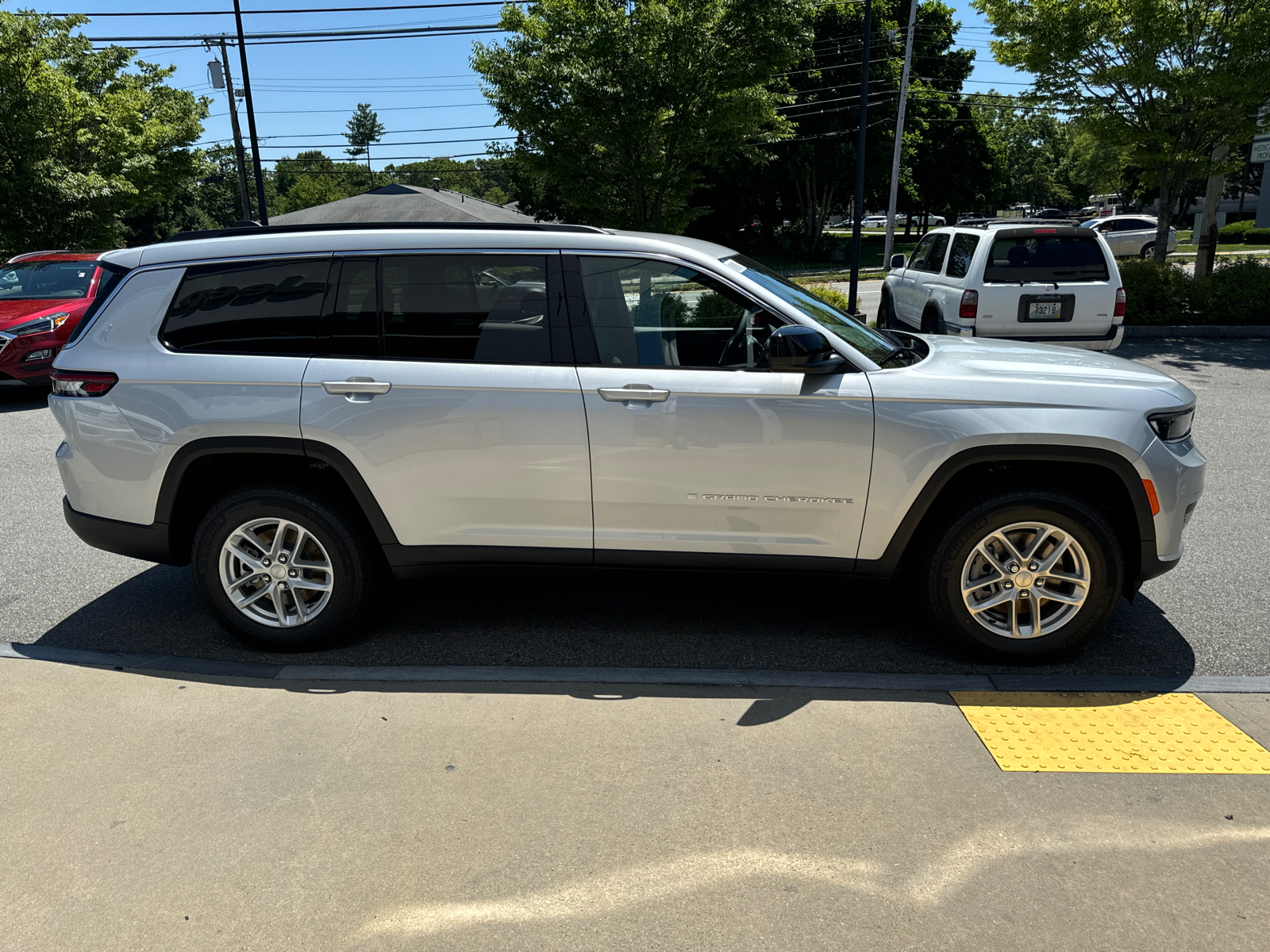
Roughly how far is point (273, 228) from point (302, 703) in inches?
84.4

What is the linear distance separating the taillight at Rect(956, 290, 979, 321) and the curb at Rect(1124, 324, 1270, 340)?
522cm

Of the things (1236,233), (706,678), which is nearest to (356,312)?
(706,678)

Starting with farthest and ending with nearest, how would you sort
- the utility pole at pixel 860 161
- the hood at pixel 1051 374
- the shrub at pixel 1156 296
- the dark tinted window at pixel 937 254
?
the utility pole at pixel 860 161 → the shrub at pixel 1156 296 → the dark tinted window at pixel 937 254 → the hood at pixel 1051 374

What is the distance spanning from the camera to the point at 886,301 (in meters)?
14.0

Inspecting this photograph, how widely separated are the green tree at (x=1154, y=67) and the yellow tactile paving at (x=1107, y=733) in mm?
12296

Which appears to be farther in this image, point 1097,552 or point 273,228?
point 273,228

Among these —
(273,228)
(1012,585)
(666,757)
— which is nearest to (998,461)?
(1012,585)

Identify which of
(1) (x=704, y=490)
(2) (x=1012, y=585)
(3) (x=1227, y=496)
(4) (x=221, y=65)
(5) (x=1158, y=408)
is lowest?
→ (3) (x=1227, y=496)

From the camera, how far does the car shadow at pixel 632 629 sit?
14.1ft

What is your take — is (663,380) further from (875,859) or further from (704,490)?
(875,859)

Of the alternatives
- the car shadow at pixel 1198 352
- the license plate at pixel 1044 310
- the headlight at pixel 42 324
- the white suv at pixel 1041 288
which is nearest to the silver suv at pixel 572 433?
the white suv at pixel 1041 288

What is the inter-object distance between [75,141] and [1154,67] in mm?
22061

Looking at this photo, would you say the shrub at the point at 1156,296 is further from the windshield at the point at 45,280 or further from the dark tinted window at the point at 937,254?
the windshield at the point at 45,280

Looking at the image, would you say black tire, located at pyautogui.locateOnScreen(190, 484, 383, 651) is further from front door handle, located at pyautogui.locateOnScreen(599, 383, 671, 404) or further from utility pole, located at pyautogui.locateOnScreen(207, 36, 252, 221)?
utility pole, located at pyautogui.locateOnScreen(207, 36, 252, 221)
